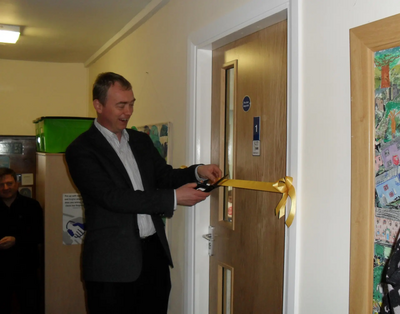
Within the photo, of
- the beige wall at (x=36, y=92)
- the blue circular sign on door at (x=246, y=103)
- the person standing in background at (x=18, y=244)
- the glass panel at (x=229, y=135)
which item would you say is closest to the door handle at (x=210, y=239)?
the glass panel at (x=229, y=135)

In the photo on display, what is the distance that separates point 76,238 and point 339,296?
2.58 meters

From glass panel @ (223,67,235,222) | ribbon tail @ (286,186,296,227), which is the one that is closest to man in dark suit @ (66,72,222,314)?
glass panel @ (223,67,235,222)

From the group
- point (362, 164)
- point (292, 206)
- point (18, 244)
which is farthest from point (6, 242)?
point (362, 164)

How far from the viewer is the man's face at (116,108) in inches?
75.0

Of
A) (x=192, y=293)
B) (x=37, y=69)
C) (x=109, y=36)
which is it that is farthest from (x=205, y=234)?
(x=37, y=69)

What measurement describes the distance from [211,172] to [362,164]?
2.91 ft

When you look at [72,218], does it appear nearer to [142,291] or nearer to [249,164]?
[142,291]

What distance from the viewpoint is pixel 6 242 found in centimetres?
295

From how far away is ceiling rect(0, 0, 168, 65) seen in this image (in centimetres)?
288

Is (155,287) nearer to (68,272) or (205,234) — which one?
(205,234)

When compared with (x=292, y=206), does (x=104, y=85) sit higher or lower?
higher

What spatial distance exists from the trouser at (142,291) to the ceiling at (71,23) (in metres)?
1.67

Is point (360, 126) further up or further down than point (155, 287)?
further up

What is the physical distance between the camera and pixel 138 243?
1.84m
